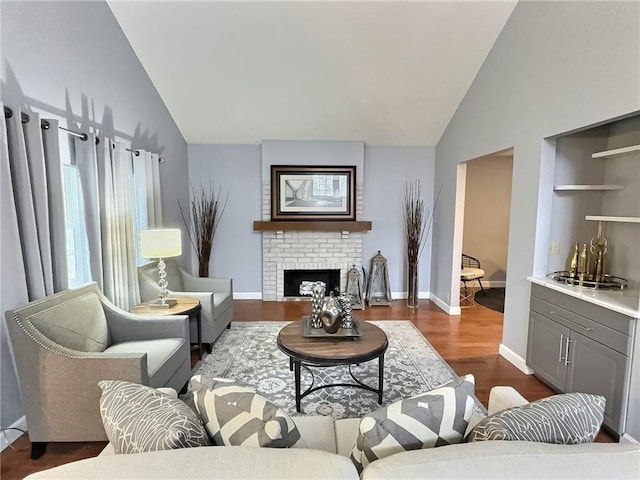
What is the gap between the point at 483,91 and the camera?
397 cm

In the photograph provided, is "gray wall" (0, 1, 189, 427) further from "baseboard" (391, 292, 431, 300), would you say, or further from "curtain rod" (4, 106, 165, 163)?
"baseboard" (391, 292, 431, 300)

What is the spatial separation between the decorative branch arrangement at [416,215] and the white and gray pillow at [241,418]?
448 centimetres

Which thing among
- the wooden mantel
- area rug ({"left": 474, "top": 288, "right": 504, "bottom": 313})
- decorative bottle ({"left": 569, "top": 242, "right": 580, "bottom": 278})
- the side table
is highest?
the wooden mantel

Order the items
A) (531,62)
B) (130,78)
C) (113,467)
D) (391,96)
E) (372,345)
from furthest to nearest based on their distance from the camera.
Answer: (391,96)
(130,78)
(531,62)
(372,345)
(113,467)

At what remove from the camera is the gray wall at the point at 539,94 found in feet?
7.42

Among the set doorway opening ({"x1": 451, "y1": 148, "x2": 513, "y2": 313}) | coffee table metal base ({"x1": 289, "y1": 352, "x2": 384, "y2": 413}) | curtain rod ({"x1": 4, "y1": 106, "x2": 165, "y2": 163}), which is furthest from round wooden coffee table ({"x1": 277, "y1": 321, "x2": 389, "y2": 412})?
doorway opening ({"x1": 451, "y1": 148, "x2": 513, "y2": 313})

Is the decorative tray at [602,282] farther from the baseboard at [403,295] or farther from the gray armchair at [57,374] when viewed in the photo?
the gray armchair at [57,374]

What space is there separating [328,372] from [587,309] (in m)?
1.99

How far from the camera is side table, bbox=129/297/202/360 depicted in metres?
3.09

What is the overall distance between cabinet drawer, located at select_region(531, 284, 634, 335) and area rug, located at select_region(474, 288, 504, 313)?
234 centimetres

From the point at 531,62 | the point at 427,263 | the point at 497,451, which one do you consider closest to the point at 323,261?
the point at 427,263

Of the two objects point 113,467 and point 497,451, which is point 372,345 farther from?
point 113,467

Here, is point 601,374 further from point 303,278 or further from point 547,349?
point 303,278

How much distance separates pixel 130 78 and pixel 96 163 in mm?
1224
